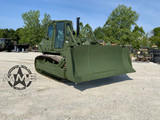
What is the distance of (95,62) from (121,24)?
21653 mm

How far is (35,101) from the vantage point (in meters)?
3.46

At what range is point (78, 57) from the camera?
429 centimetres

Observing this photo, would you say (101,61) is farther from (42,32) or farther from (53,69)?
(42,32)

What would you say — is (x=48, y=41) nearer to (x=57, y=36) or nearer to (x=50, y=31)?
(x=50, y=31)

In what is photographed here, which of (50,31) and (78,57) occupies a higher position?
(50,31)

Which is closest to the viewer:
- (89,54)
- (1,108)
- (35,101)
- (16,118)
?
(16,118)

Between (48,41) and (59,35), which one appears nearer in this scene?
(59,35)

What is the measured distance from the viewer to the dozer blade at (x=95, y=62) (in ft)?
13.5

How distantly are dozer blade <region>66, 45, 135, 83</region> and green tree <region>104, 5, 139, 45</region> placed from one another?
18.8 m

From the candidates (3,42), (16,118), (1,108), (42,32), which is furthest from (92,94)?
(42,32)

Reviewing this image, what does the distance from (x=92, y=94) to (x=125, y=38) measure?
69.4ft

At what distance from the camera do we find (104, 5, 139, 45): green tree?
2358 cm

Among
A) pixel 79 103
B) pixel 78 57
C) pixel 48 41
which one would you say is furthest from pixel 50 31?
pixel 79 103

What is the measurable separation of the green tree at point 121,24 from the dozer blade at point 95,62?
18.8 meters
